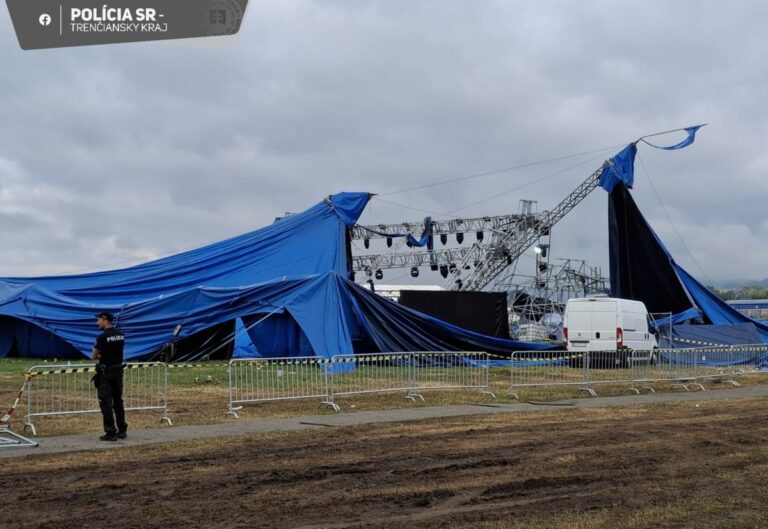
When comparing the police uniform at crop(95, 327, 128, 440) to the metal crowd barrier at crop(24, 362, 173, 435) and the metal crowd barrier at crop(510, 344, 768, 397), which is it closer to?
the metal crowd barrier at crop(24, 362, 173, 435)

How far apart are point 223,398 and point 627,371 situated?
9.47 metres

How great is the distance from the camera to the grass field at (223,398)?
12945 mm

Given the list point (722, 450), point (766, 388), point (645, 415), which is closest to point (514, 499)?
point (722, 450)

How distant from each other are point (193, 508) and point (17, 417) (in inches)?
284

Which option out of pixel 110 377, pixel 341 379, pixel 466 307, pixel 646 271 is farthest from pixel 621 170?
pixel 110 377

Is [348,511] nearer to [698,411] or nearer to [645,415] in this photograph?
[645,415]

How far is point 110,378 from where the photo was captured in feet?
36.2

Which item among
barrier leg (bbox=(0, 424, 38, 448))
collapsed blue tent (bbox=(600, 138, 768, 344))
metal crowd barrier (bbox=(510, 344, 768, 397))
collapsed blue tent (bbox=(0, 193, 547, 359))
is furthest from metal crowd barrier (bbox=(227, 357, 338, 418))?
collapsed blue tent (bbox=(600, 138, 768, 344))

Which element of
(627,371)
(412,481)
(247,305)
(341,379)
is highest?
(247,305)

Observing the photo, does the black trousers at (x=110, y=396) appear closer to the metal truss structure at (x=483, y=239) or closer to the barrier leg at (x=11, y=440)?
the barrier leg at (x=11, y=440)

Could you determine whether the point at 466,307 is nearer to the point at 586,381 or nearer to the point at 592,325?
the point at 592,325

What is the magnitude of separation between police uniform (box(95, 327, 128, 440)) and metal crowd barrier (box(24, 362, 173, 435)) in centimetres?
77

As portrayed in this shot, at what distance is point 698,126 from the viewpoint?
108ft

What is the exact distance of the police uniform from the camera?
1097cm
